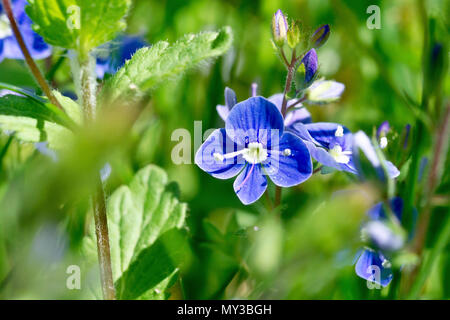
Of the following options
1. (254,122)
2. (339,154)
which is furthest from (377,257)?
(254,122)

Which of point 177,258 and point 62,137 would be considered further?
point 177,258

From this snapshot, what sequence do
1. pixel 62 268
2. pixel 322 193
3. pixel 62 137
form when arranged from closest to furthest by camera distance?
pixel 62 137 → pixel 62 268 → pixel 322 193

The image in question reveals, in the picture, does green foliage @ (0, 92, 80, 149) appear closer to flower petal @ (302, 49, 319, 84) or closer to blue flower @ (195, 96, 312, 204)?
blue flower @ (195, 96, 312, 204)

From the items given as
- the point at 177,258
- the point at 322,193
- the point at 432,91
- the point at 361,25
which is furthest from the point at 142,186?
the point at 361,25

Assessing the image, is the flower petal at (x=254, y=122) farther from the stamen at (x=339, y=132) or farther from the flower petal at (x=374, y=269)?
the flower petal at (x=374, y=269)
